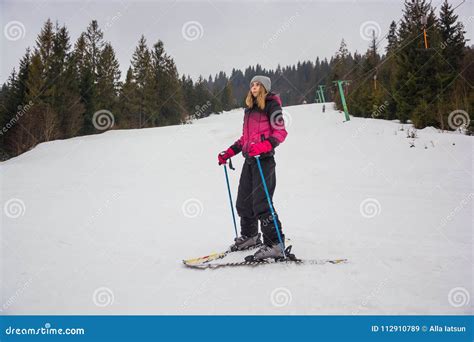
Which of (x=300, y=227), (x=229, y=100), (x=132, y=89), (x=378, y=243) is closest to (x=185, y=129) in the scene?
(x=300, y=227)

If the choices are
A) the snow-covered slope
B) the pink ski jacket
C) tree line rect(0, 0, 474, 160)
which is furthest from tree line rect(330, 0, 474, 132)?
the pink ski jacket

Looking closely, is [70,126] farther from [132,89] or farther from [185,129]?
[185,129]

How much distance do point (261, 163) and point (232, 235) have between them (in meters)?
1.47

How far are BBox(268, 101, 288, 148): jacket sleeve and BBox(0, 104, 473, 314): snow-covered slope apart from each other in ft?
4.54

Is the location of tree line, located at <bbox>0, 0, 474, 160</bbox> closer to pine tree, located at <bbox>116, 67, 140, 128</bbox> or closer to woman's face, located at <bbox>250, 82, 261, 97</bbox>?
pine tree, located at <bbox>116, 67, 140, 128</bbox>

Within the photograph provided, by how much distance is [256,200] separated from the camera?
11.1 ft

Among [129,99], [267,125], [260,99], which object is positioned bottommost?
[267,125]

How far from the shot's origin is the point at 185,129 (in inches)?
688

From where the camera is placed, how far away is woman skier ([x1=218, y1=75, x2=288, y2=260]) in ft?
10.7

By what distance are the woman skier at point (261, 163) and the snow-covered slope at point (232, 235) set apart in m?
0.40

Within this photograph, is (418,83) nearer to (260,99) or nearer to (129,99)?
(260,99)

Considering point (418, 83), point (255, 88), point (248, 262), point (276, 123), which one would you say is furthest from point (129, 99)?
point (248, 262)

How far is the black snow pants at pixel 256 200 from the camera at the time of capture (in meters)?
3.34
